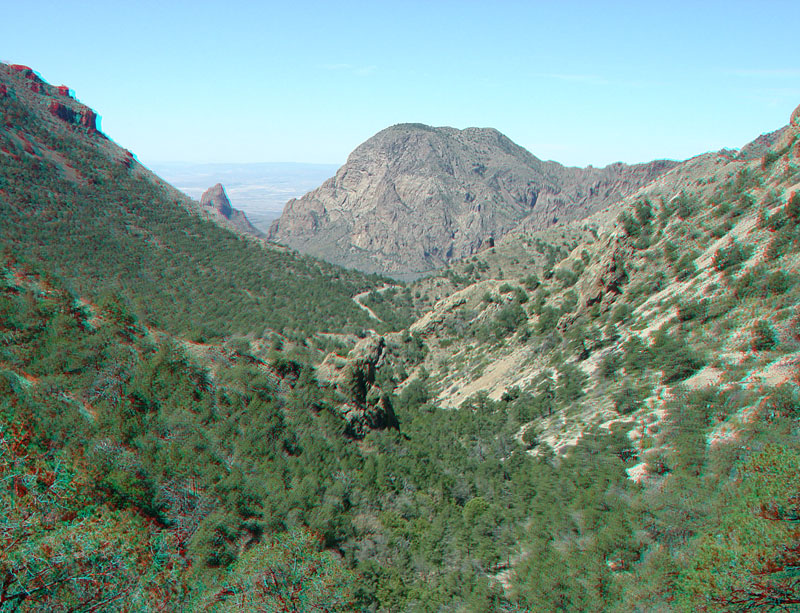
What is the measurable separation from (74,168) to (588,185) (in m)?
138

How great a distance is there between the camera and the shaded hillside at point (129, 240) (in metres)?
50.5

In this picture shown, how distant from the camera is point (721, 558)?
33.3ft

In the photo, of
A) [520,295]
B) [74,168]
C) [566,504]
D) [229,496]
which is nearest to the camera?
[229,496]

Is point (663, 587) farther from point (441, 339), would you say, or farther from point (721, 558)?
point (441, 339)

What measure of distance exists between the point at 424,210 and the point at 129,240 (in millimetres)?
135574

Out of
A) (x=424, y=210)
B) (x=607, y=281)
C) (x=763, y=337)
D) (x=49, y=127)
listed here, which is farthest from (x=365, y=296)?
(x=424, y=210)

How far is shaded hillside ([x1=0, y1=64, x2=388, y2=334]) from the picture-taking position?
166ft

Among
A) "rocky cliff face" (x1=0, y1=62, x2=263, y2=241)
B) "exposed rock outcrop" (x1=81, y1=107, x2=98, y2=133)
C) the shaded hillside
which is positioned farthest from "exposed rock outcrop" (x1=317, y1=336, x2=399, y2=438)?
"exposed rock outcrop" (x1=81, y1=107, x2=98, y2=133)

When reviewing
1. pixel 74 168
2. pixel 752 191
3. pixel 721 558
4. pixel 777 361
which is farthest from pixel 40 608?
pixel 74 168

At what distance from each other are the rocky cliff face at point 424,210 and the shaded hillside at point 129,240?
280 ft

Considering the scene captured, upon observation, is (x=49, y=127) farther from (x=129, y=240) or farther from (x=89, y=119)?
(x=129, y=240)

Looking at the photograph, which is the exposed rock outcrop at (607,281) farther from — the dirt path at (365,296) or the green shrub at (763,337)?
the dirt path at (365,296)

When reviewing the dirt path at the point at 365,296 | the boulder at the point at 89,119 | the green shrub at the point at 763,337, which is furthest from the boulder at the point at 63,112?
the green shrub at the point at 763,337

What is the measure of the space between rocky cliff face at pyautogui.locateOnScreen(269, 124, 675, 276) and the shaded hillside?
8545cm
